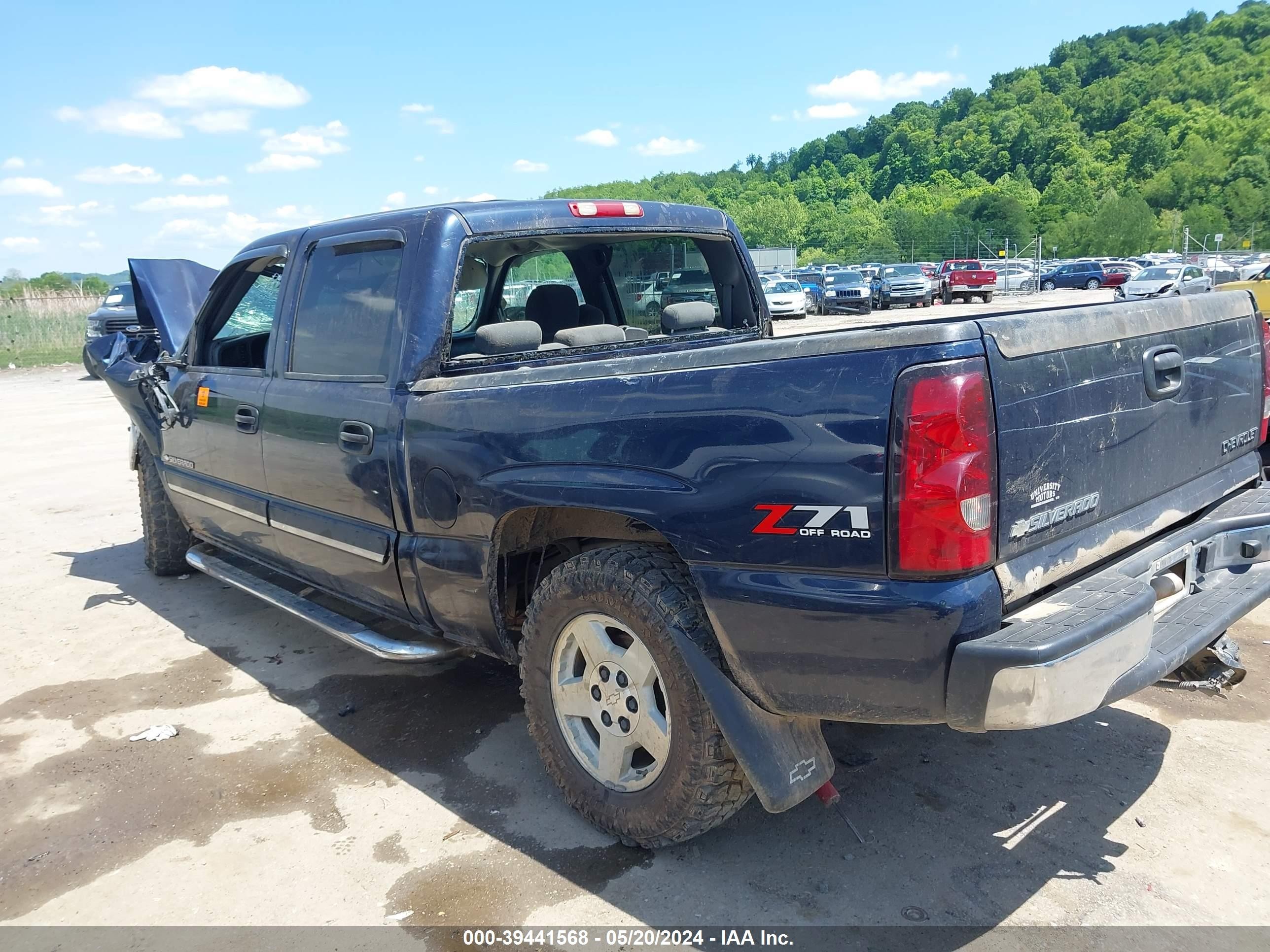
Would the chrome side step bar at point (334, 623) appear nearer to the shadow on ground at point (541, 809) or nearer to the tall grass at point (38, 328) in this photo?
the shadow on ground at point (541, 809)

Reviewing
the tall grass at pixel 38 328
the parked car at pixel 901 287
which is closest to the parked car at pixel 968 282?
the parked car at pixel 901 287

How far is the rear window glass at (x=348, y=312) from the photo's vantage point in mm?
3576

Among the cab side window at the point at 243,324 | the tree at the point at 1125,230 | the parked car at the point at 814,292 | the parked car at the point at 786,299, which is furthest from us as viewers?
the tree at the point at 1125,230

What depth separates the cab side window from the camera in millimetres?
4570

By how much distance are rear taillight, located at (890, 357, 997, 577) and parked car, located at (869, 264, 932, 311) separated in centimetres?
3708

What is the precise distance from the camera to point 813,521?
2.27m

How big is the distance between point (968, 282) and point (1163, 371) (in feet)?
135

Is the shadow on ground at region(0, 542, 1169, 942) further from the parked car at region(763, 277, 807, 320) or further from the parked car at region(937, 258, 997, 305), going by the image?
the parked car at region(937, 258, 997, 305)

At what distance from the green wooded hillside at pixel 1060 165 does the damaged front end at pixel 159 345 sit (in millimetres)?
72044

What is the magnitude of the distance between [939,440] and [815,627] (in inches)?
21.6

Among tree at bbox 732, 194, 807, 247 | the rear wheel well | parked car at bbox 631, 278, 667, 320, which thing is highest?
tree at bbox 732, 194, 807, 247

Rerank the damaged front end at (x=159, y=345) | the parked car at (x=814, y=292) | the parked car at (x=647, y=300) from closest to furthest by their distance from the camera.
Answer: the parked car at (x=647, y=300)
the damaged front end at (x=159, y=345)
the parked car at (x=814, y=292)

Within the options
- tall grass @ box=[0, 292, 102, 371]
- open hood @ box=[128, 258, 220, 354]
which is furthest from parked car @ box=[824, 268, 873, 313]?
open hood @ box=[128, 258, 220, 354]

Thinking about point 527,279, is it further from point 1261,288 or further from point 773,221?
point 773,221
